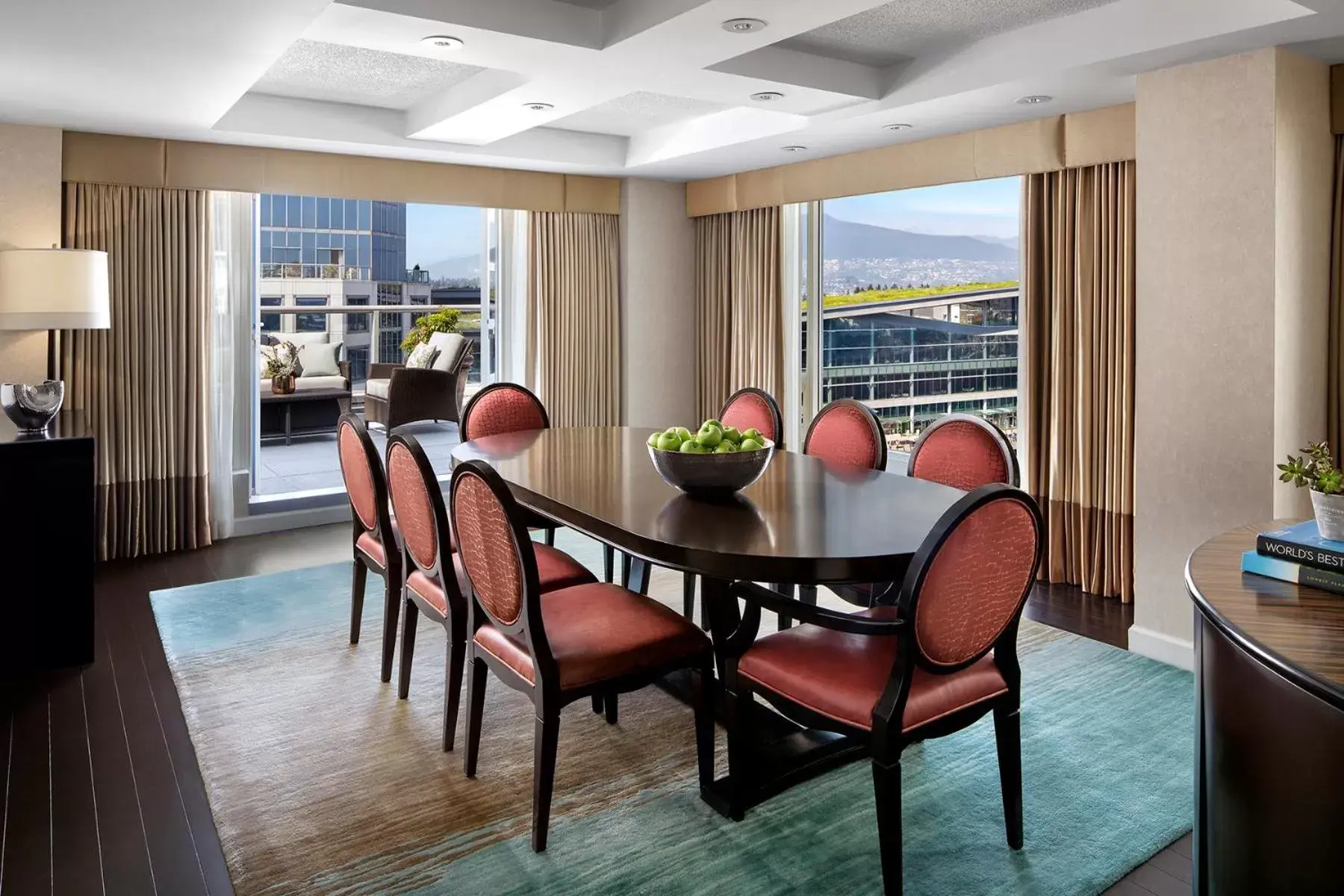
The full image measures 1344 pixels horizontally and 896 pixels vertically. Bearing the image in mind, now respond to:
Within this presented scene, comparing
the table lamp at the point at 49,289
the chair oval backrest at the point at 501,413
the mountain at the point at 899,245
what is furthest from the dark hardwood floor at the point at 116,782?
the mountain at the point at 899,245

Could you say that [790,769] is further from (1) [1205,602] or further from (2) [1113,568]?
(2) [1113,568]

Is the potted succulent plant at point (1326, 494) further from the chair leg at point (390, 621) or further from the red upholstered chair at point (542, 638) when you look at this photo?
the chair leg at point (390, 621)

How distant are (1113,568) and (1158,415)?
1071 millimetres

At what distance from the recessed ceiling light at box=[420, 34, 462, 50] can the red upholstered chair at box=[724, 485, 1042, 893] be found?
2.08 meters

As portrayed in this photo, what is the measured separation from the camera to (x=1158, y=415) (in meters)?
3.64

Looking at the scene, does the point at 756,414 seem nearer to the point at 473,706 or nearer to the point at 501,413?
the point at 501,413

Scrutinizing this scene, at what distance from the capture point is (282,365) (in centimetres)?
810

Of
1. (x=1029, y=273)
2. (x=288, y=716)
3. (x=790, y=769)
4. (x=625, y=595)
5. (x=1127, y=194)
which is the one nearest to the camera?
(x=790, y=769)

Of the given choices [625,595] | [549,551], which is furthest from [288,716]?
[625,595]

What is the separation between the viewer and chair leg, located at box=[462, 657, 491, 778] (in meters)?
2.71

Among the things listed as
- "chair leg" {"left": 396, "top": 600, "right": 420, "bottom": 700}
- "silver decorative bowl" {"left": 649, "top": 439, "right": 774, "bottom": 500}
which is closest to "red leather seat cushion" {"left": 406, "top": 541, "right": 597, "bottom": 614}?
"chair leg" {"left": 396, "top": 600, "right": 420, "bottom": 700}

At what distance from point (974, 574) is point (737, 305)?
4.64m

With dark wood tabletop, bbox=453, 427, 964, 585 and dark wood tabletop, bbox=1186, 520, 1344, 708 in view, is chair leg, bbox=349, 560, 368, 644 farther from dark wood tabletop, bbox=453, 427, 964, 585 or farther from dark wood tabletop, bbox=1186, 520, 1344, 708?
dark wood tabletop, bbox=1186, 520, 1344, 708

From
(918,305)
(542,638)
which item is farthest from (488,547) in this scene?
(918,305)
